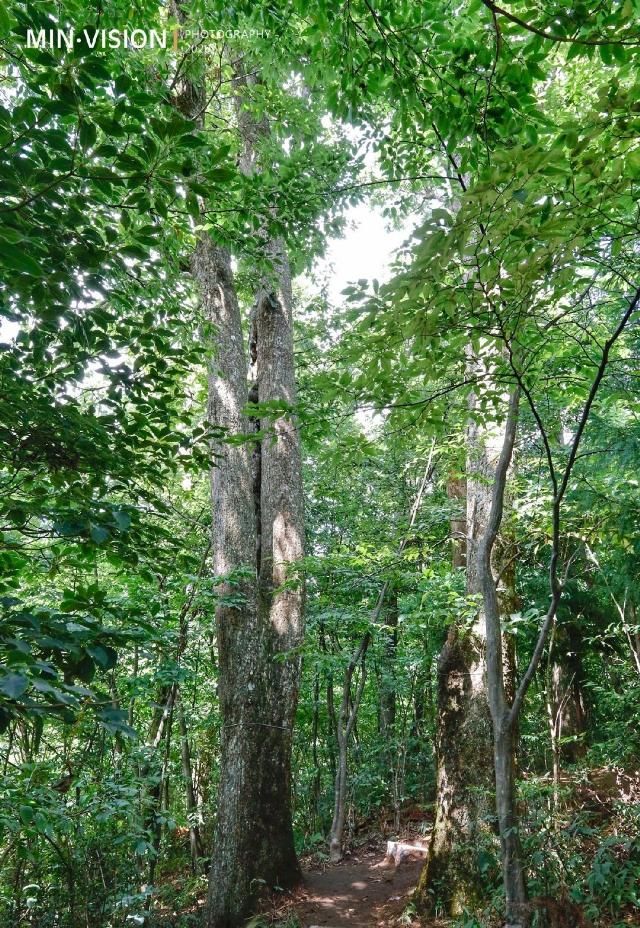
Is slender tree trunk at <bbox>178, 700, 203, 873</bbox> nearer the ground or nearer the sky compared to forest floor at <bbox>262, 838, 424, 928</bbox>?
nearer the sky

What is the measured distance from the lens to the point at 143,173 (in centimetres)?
149

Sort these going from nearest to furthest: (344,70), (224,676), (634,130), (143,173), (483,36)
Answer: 1. (143,173)
2. (634,130)
3. (483,36)
4. (344,70)
5. (224,676)

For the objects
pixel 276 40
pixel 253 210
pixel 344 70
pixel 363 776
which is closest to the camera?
pixel 344 70

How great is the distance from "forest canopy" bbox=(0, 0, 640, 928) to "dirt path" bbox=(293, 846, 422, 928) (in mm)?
50

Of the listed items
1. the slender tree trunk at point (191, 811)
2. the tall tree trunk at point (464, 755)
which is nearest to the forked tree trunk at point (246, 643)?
the tall tree trunk at point (464, 755)

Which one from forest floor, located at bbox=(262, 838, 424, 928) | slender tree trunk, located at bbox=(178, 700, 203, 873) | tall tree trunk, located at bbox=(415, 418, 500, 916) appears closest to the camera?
tall tree trunk, located at bbox=(415, 418, 500, 916)

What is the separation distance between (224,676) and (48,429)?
4045 mm

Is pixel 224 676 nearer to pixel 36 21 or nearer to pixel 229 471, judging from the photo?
pixel 229 471

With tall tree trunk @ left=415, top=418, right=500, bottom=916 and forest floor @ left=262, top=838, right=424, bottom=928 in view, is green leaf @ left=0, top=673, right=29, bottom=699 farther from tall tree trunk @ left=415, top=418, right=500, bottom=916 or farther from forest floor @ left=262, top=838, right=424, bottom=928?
forest floor @ left=262, top=838, right=424, bottom=928

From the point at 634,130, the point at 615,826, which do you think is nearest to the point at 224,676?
the point at 615,826

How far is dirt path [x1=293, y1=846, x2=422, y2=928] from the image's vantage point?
15.9ft

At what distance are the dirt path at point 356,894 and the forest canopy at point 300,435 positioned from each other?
0.05m

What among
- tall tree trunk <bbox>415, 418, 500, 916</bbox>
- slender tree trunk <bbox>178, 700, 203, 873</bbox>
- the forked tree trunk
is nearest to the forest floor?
the forked tree trunk

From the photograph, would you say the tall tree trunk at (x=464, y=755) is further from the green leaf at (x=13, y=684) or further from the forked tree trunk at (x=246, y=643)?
the green leaf at (x=13, y=684)
